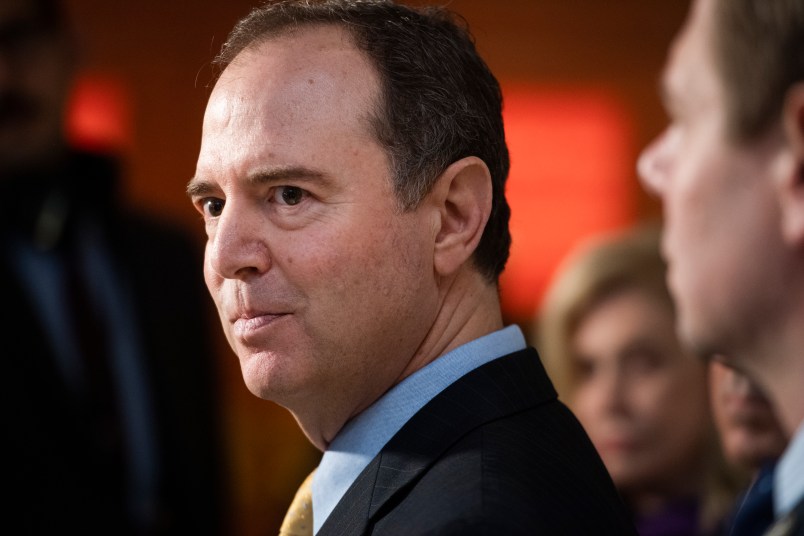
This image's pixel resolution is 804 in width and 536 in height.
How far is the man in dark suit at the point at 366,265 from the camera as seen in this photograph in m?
1.49

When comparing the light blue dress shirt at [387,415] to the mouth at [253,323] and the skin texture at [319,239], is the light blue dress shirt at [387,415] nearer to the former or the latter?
the skin texture at [319,239]

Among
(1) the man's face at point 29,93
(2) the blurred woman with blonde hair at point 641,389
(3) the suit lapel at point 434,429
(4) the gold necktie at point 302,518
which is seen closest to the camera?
(3) the suit lapel at point 434,429

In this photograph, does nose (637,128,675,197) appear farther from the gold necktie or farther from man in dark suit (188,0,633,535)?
the gold necktie

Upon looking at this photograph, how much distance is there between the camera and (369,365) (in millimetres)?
1552

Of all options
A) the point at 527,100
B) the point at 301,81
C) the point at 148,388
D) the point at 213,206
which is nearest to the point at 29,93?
the point at 148,388

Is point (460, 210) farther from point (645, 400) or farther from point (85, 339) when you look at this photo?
point (85, 339)

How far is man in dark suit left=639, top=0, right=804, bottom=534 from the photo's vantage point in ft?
4.41

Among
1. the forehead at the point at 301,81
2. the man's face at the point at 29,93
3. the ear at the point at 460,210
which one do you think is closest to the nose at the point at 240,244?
the forehead at the point at 301,81

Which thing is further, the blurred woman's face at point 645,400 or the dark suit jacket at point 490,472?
the blurred woman's face at point 645,400

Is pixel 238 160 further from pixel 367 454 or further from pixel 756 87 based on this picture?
pixel 756 87

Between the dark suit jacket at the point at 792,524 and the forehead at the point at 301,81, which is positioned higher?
the forehead at the point at 301,81

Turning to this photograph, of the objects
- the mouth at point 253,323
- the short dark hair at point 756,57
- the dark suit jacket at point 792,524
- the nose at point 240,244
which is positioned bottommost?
the dark suit jacket at point 792,524

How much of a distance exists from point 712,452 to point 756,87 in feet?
5.73

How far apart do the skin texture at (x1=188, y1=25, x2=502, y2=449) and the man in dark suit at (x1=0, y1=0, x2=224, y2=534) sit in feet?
4.85
